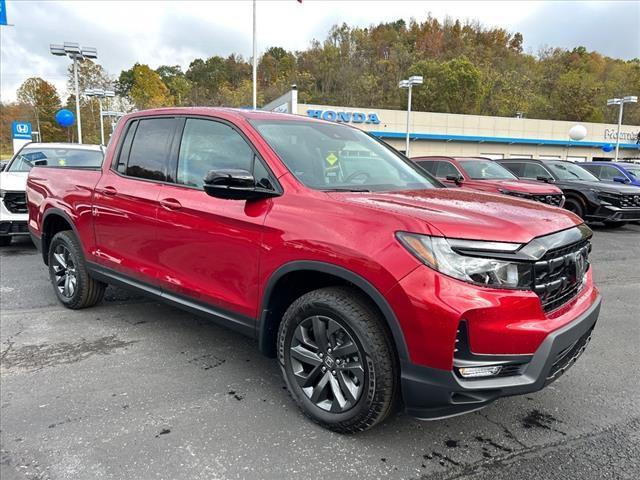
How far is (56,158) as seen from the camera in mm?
8766

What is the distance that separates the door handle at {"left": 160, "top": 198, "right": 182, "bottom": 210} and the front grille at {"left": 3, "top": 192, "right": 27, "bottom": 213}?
505cm

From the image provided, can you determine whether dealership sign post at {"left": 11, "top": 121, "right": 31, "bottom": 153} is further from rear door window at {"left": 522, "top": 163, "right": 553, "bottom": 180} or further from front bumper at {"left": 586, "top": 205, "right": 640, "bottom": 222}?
front bumper at {"left": 586, "top": 205, "right": 640, "bottom": 222}

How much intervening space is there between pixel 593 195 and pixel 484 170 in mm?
2630

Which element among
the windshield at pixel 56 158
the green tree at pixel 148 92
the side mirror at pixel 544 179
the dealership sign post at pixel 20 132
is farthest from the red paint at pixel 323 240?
the green tree at pixel 148 92

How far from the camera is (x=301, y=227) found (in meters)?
2.65

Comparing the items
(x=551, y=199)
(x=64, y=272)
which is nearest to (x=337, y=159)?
(x=64, y=272)

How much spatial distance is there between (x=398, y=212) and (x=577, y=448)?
1613 mm

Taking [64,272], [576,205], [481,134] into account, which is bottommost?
[64,272]

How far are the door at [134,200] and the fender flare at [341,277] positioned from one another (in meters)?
1.22

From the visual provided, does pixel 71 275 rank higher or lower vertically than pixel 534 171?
lower

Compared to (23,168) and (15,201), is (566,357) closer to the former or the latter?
(15,201)

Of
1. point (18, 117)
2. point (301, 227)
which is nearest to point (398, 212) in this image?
point (301, 227)

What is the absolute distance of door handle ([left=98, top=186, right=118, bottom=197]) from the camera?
4030mm

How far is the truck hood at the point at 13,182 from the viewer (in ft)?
24.1
